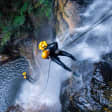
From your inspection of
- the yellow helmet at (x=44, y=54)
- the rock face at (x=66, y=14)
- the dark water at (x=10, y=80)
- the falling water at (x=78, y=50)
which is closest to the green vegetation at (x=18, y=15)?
the rock face at (x=66, y=14)

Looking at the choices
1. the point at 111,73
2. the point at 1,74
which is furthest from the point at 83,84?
the point at 1,74

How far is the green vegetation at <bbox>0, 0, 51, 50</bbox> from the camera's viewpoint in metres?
6.87

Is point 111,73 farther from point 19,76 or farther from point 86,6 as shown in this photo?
point 19,76

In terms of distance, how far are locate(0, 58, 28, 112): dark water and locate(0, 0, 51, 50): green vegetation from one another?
1.53 meters

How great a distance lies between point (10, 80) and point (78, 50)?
14.2 feet

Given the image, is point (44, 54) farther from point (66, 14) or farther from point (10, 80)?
point (10, 80)

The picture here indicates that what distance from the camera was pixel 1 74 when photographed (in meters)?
7.17

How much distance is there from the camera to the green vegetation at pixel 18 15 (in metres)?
6.87

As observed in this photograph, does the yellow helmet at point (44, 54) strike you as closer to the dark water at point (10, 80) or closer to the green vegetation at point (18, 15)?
the green vegetation at point (18, 15)

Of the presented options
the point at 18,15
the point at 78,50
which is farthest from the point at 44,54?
the point at 18,15

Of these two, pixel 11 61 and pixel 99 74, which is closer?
pixel 99 74

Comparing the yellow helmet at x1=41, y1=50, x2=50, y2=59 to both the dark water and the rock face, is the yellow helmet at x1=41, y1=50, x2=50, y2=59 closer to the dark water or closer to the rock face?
the rock face

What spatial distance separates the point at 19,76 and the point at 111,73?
529cm

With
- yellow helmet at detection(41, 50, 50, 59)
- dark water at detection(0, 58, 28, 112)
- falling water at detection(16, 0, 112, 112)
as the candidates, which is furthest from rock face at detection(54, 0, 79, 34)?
dark water at detection(0, 58, 28, 112)
